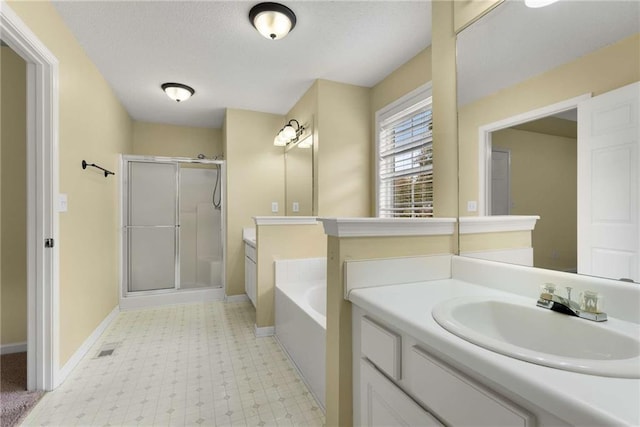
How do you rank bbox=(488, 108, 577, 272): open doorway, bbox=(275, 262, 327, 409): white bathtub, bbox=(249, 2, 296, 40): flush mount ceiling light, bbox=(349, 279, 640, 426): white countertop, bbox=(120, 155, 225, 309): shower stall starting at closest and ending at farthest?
bbox=(349, 279, 640, 426): white countertop
bbox=(488, 108, 577, 272): open doorway
bbox=(275, 262, 327, 409): white bathtub
bbox=(249, 2, 296, 40): flush mount ceiling light
bbox=(120, 155, 225, 309): shower stall

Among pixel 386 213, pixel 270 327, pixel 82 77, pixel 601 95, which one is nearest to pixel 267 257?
pixel 270 327

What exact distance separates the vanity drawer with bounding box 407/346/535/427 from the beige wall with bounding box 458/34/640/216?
829mm

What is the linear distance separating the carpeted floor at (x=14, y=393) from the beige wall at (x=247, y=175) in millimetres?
1869

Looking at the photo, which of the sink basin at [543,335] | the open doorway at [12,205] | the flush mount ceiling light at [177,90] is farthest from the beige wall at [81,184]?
the sink basin at [543,335]

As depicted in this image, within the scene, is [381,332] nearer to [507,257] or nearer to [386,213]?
[507,257]

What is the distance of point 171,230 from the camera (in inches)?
143

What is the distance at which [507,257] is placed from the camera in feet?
3.88

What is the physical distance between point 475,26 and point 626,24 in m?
0.62

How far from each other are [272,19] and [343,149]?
1.28m

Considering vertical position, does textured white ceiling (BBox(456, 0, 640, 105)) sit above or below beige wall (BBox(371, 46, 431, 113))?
below

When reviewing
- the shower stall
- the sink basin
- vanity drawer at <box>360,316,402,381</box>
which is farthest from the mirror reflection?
the sink basin

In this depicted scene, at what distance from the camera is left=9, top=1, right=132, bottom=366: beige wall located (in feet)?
6.15

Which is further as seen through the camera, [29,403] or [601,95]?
[29,403]

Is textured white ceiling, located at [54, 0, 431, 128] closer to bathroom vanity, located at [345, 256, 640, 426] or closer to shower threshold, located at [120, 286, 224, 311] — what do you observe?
bathroom vanity, located at [345, 256, 640, 426]
